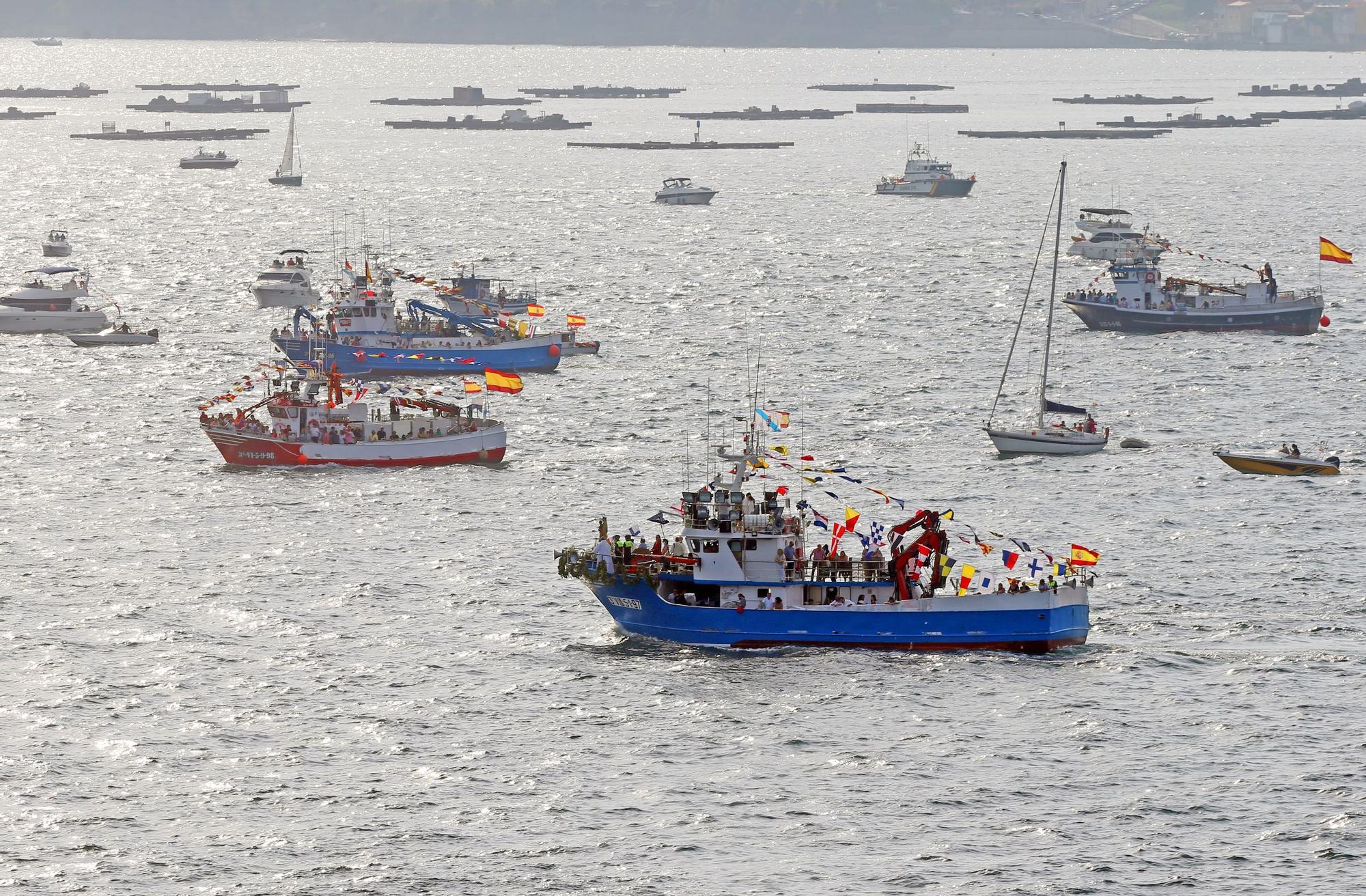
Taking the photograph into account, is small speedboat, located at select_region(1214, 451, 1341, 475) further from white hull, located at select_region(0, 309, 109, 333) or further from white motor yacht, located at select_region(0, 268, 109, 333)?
white motor yacht, located at select_region(0, 268, 109, 333)

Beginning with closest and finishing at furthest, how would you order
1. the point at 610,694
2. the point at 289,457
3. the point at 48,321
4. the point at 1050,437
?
the point at 610,694, the point at 289,457, the point at 1050,437, the point at 48,321

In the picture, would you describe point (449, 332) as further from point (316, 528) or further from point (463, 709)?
Result: point (463, 709)

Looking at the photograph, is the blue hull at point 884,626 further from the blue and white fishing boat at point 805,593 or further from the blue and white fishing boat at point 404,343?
the blue and white fishing boat at point 404,343

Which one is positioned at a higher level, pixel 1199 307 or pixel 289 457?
pixel 1199 307

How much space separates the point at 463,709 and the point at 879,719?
14467 mm

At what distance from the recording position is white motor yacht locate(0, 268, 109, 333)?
520 ft

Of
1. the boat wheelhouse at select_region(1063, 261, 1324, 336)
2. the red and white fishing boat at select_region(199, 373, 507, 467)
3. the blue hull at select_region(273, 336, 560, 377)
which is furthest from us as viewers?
the boat wheelhouse at select_region(1063, 261, 1324, 336)

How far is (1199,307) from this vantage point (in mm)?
154500

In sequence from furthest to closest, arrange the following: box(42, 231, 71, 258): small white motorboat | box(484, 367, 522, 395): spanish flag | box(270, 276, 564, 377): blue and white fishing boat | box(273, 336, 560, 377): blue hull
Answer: box(42, 231, 71, 258): small white motorboat → box(270, 276, 564, 377): blue and white fishing boat → box(273, 336, 560, 377): blue hull → box(484, 367, 522, 395): spanish flag

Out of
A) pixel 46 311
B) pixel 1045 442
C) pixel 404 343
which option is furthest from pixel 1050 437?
pixel 46 311

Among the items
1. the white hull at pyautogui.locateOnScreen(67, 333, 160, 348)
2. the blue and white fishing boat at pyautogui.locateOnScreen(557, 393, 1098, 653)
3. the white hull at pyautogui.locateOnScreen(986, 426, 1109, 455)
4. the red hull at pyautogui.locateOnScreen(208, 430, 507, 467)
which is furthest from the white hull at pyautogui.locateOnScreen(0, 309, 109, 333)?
the blue and white fishing boat at pyautogui.locateOnScreen(557, 393, 1098, 653)

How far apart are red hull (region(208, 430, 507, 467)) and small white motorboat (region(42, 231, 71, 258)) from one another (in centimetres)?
9503

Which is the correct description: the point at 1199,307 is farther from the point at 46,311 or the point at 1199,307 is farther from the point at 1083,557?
the point at 46,311

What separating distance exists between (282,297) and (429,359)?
37.6 metres
